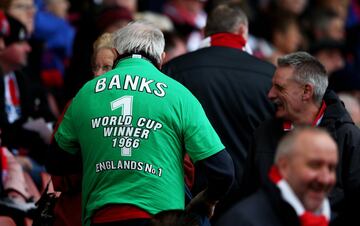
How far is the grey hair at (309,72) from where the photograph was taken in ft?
25.2

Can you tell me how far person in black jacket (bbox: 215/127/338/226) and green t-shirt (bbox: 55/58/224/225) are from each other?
0.90 m

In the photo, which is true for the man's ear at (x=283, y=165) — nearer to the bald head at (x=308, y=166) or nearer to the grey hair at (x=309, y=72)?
the bald head at (x=308, y=166)

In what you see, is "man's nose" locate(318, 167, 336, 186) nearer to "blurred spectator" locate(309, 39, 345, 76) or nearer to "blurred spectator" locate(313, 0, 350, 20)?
"blurred spectator" locate(309, 39, 345, 76)

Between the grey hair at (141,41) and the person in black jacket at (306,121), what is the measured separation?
0.99m

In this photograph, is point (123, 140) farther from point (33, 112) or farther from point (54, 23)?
point (54, 23)

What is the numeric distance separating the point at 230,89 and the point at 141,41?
1553 millimetres

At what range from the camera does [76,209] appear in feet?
24.7

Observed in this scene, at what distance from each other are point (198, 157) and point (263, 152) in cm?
90

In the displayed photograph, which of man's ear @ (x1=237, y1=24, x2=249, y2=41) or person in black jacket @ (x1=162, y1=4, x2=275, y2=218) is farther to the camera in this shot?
man's ear @ (x1=237, y1=24, x2=249, y2=41)

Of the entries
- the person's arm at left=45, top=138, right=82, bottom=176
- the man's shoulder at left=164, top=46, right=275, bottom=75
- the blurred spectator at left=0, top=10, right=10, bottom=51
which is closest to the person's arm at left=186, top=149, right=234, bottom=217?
the person's arm at left=45, top=138, right=82, bottom=176

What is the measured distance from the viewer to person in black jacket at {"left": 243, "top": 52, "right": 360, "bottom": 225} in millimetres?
7453

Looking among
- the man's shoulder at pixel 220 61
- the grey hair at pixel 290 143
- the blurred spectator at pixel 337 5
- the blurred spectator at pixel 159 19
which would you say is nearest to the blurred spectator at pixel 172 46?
the blurred spectator at pixel 159 19

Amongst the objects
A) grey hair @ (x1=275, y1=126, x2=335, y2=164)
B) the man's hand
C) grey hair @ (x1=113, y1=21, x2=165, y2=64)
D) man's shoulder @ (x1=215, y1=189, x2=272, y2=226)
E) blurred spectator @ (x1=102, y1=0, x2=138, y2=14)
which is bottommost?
the man's hand

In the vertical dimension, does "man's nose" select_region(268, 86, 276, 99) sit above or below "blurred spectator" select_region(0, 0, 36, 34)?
below
